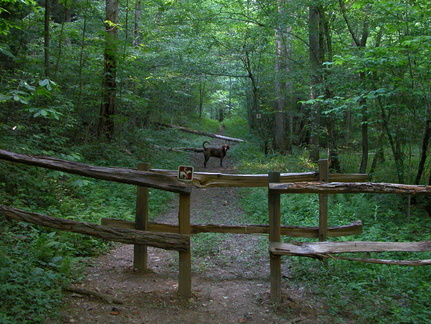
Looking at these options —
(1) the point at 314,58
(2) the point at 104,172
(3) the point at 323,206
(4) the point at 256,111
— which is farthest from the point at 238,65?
(2) the point at 104,172

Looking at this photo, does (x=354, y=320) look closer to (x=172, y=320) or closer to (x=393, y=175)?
(x=172, y=320)

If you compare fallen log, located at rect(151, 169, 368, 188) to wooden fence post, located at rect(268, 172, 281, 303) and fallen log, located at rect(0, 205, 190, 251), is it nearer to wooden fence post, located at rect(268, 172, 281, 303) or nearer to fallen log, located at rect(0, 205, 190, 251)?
wooden fence post, located at rect(268, 172, 281, 303)

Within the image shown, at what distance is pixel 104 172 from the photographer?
4.00 meters

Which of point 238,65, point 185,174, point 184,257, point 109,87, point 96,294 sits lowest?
point 96,294

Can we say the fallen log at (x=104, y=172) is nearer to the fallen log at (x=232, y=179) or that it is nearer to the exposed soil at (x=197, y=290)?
the fallen log at (x=232, y=179)

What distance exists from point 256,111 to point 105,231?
17.6 metres

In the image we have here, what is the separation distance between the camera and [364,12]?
10.5 metres

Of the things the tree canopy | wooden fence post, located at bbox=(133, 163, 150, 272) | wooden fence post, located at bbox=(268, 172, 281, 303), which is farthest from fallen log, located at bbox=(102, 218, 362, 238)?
the tree canopy

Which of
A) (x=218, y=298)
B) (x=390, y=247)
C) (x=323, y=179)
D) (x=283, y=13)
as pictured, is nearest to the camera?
(x=390, y=247)

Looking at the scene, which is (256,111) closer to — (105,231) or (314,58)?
(314,58)

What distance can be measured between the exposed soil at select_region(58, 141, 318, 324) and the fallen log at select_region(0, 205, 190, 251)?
27.1 inches

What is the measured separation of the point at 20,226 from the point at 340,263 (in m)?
5.06

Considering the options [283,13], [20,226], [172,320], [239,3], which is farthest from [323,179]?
[239,3]

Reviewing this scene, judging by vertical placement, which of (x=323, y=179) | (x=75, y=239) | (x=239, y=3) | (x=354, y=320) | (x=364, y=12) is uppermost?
(x=239, y=3)
